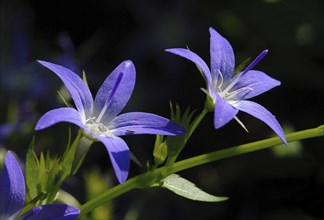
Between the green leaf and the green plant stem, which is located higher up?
the green plant stem

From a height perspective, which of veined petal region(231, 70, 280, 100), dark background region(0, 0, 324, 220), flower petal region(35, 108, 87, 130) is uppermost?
flower petal region(35, 108, 87, 130)

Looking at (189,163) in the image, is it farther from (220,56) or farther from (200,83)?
(200,83)

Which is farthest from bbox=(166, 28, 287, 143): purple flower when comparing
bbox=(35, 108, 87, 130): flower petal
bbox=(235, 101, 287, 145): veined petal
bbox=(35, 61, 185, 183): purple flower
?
bbox=(35, 108, 87, 130): flower petal

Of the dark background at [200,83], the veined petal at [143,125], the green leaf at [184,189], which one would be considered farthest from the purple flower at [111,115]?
the dark background at [200,83]

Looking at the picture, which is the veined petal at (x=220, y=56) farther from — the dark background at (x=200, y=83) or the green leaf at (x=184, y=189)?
the dark background at (x=200, y=83)

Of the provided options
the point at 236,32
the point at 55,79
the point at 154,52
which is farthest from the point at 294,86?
the point at 55,79

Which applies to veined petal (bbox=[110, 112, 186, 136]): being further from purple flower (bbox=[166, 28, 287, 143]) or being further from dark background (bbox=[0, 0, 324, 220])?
dark background (bbox=[0, 0, 324, 220])
